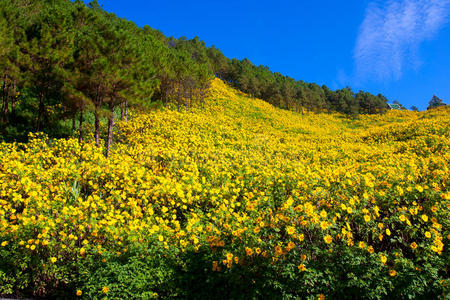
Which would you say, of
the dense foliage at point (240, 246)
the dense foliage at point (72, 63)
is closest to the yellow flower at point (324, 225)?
the dense foliage at point (240, 246)

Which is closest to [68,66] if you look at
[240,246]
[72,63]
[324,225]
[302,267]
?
[72,63]

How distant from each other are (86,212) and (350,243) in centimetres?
518

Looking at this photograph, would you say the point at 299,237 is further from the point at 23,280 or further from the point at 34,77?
the point at 34,77

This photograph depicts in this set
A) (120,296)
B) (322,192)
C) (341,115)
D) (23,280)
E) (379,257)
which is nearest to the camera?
(379,257)

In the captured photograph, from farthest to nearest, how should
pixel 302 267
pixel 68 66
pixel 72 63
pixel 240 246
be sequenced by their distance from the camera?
pixel 68 66 → pixel 72 63 → pixel 240 246 → pixel 302 267

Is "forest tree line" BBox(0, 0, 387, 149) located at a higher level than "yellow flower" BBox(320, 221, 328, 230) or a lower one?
higher

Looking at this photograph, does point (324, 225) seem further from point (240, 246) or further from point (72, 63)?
point (72, 63)

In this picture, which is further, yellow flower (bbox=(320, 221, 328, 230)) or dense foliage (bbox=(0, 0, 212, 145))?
dense foliage (bbox=(0, 0, 212, 145))

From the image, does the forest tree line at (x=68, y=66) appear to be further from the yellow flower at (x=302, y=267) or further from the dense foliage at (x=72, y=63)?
the yellow flower at (x=302, y=267)

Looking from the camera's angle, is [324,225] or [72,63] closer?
[324,225]

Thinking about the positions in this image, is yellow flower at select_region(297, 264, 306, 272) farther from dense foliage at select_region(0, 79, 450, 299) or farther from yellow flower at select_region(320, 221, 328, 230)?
yellow flower at select_region(320, 221, 328, 230)

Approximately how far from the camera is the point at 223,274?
386 cm

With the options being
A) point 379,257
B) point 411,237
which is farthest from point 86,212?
point 411,237

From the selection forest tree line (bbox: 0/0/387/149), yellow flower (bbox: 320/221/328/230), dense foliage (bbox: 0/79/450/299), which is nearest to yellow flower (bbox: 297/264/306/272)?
dense foliage (bbox: 0/79/450/299)
